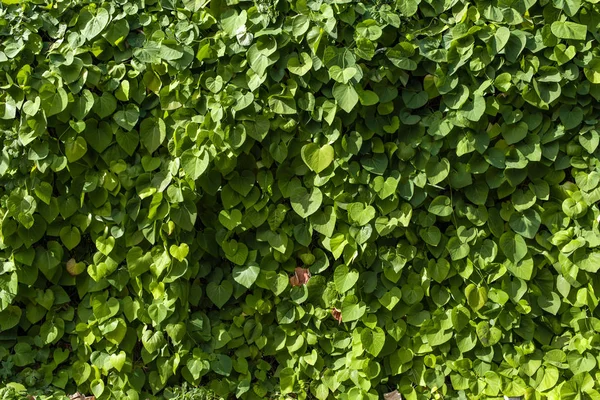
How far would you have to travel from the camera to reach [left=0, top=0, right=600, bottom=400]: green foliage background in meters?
2.48

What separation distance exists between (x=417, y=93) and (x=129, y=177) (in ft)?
3.74

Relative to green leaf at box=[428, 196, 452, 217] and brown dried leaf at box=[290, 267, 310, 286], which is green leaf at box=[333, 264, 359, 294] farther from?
green leaf at box=[428, 196, 452, 217]

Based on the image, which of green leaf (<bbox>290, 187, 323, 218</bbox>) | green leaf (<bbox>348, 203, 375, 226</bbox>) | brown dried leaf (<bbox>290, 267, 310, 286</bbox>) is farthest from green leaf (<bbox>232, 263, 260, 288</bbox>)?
green leaf (<bbox>348, 203, 375, 226</bbox>)

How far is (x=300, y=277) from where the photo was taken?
2.72 meters

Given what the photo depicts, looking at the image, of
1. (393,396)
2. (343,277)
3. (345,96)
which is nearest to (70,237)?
(343,277)

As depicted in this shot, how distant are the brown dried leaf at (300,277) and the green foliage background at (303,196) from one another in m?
0.03

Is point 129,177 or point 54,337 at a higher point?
point 129,177

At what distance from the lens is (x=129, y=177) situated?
8.66 ft

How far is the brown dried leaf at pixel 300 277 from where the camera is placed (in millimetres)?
2707

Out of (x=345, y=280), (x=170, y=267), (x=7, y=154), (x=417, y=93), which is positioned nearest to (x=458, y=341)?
(x=345, y=280)

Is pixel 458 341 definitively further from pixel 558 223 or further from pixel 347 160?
pixel 347 160

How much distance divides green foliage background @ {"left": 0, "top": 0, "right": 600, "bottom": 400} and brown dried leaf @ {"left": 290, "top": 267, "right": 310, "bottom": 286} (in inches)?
1.0

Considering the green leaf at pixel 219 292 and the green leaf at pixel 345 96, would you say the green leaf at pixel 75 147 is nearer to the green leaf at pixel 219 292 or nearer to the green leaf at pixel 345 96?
the green leaf at pixel 219 292

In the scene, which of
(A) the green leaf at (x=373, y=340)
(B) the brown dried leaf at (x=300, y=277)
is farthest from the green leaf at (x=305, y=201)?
(A) the green leaf at (x=373, y=340)
